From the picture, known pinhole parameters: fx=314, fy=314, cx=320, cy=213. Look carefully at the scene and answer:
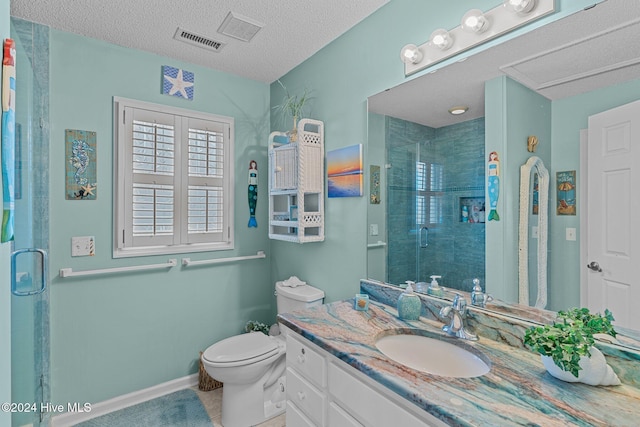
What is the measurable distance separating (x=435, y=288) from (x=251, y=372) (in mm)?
1225

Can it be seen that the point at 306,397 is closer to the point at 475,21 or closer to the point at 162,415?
Answer: the point at 162,415

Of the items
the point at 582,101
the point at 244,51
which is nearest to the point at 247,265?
the point at 244,51

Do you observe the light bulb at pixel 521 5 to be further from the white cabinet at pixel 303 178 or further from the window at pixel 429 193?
the white cabinet at pixel 303 178

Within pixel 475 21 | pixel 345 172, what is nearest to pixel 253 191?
pixel 345 172

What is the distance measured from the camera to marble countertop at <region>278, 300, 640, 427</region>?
2.60 feet

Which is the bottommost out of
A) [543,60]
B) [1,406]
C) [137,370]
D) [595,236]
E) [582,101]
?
[137,370]

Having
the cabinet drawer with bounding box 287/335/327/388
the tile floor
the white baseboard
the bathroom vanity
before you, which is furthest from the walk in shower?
the white baseboard

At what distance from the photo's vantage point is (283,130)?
2.68m

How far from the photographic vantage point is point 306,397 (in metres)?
1.37

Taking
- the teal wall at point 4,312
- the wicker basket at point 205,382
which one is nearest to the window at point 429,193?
the teal wall at point 4,312

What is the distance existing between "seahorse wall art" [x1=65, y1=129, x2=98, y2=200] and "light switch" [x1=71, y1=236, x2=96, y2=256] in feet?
0.88

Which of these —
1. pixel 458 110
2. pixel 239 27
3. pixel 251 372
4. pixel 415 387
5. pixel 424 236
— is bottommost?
pixel 251 372

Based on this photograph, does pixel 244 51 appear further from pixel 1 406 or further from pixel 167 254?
pixel 1 406

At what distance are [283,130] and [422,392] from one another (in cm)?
224
